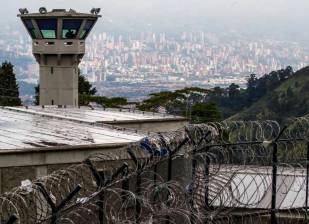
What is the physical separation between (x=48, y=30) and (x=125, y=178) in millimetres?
31820

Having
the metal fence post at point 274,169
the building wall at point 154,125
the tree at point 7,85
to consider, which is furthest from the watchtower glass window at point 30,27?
the metal fence post at point 274,169

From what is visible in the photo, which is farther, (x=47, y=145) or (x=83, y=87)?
(x=83, y=87)

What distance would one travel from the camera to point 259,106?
77.8m

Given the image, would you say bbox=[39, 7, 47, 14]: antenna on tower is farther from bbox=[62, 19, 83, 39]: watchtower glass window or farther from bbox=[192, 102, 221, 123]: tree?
bbox=[192, 102, 221, 123]: tree

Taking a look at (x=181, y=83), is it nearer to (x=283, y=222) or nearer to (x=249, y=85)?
(x=249, y=85)

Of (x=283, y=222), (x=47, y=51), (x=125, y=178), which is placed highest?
(x=47, y=51)

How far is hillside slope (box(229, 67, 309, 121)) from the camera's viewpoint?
71875mm

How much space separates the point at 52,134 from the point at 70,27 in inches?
835

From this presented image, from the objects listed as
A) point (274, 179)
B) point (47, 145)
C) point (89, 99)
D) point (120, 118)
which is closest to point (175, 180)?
point (274, 179)

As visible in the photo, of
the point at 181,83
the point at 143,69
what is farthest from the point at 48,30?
the point at 143,69

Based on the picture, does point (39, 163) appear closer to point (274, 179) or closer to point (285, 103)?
point (274, 179)

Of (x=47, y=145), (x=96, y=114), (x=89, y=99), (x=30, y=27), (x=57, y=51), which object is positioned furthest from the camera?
(x=89, y=99)

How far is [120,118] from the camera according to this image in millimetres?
29203

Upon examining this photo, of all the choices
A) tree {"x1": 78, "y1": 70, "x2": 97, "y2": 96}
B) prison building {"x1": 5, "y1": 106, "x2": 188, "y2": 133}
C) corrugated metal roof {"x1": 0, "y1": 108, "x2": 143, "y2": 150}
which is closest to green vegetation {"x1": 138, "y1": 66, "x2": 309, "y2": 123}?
tree {"x1": 78, "y1": 70, "x2": 97, "y2": 96}
